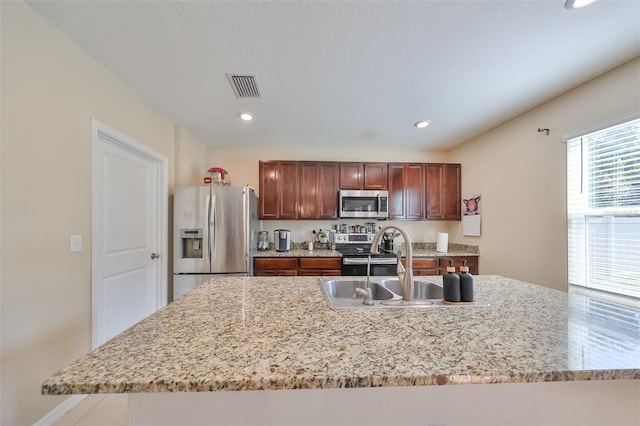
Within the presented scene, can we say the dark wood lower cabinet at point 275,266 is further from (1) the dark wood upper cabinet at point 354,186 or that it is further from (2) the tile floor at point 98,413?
(2) the tile floor at point 98,413

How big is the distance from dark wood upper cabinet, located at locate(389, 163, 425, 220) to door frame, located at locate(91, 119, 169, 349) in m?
2.90

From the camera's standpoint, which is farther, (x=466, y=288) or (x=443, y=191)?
(x=443, y=191)

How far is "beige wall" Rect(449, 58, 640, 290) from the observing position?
2057 mm

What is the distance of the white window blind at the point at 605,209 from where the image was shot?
1.88 meters

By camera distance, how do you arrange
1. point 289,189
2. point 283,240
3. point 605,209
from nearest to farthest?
point 605,209
point 283,240
point 289,189

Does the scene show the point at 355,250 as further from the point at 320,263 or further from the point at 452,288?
the point at 452,288

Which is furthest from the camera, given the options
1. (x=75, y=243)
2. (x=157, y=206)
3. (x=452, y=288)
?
(x=157, y=206)

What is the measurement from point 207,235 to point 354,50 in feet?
7.69

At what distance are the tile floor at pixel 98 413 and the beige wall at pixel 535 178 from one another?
3560 millimetres

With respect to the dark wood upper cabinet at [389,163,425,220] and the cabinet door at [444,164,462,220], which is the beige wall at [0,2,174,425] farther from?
the cabinet door at [444,164,462,220]

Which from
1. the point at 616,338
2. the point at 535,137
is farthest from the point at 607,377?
the point at 535,137

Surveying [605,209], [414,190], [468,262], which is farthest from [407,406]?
[414,190]

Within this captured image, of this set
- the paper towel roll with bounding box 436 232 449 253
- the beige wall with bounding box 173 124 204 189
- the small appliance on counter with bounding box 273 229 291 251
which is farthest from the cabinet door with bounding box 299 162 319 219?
the paper towel roll with bounding box 436 232 449 253

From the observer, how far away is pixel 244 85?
2.25m
